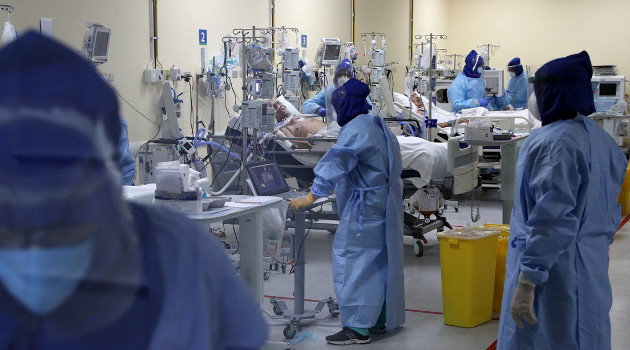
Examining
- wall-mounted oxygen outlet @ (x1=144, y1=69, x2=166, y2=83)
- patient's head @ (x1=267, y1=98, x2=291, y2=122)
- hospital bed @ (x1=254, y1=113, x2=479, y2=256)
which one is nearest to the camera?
hospital bed @ (x1=254, y1=113, x2=479, y2=256)

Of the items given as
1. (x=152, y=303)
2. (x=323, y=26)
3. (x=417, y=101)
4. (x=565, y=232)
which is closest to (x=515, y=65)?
(x=417, y=101)

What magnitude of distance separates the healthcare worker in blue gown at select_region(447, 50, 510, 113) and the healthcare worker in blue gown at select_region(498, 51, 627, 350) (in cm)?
808

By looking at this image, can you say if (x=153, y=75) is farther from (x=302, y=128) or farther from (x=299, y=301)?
(x=299, y=301)

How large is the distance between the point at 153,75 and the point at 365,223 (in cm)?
397

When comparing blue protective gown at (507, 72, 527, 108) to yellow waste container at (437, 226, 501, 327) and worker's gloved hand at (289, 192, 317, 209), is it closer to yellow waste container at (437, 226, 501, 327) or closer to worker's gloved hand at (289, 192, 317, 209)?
yellow waste container at (437, 226, 501, 327)

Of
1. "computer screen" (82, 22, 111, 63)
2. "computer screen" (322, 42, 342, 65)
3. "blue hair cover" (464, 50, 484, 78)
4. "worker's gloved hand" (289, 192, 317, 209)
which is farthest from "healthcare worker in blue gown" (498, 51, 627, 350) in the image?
"blue hair cover" (464, 50, 484, 78)

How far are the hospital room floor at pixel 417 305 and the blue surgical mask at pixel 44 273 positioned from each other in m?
3.60

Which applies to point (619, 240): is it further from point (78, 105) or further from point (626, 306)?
point (78, 105)

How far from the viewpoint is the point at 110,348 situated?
837mm

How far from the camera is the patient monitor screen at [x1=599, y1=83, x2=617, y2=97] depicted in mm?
12508

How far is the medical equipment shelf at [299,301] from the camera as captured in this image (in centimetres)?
464

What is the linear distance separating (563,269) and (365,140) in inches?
72.2

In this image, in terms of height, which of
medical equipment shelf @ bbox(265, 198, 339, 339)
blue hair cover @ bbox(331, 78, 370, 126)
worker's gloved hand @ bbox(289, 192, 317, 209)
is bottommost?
medical equipment shelf @ bbox(265, 198, 339, 339)

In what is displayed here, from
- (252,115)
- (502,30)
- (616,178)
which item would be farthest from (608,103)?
(616,178)
